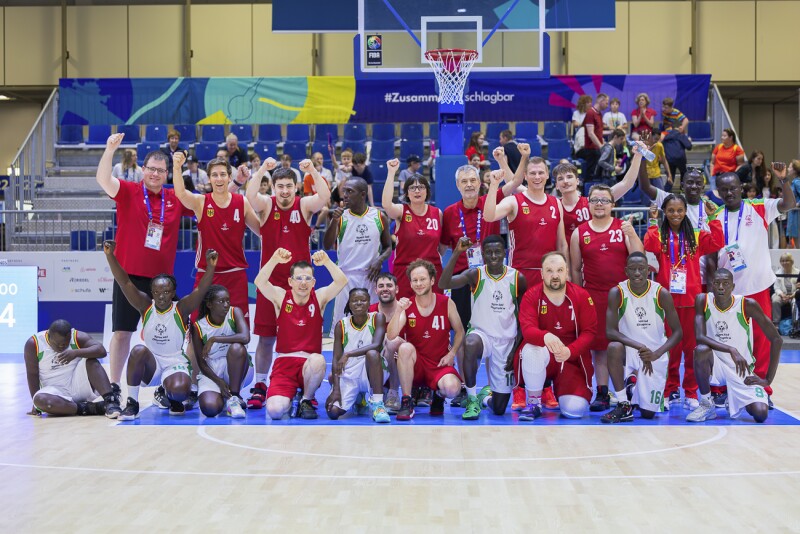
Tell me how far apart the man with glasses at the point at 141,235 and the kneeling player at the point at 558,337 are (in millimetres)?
2821

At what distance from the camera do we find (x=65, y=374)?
7332 mm

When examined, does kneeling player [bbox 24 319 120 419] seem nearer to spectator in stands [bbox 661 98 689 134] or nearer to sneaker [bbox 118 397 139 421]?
sneaker [bbox 118 397 139 421]

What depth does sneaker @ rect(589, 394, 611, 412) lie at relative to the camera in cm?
746

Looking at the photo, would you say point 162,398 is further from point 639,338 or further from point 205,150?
point 205,150

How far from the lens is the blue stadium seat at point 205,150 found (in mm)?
16156

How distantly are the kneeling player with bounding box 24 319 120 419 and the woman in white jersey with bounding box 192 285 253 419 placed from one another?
689 mm

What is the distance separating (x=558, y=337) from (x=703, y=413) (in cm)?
117

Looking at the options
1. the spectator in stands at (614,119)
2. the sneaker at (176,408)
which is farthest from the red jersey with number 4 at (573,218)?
the spectator in stands at (614,119)

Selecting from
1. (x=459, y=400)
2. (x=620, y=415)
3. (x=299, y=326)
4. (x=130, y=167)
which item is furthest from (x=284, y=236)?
(x=130, y=167)

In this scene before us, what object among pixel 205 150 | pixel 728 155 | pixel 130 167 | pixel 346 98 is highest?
pixel 346 98
